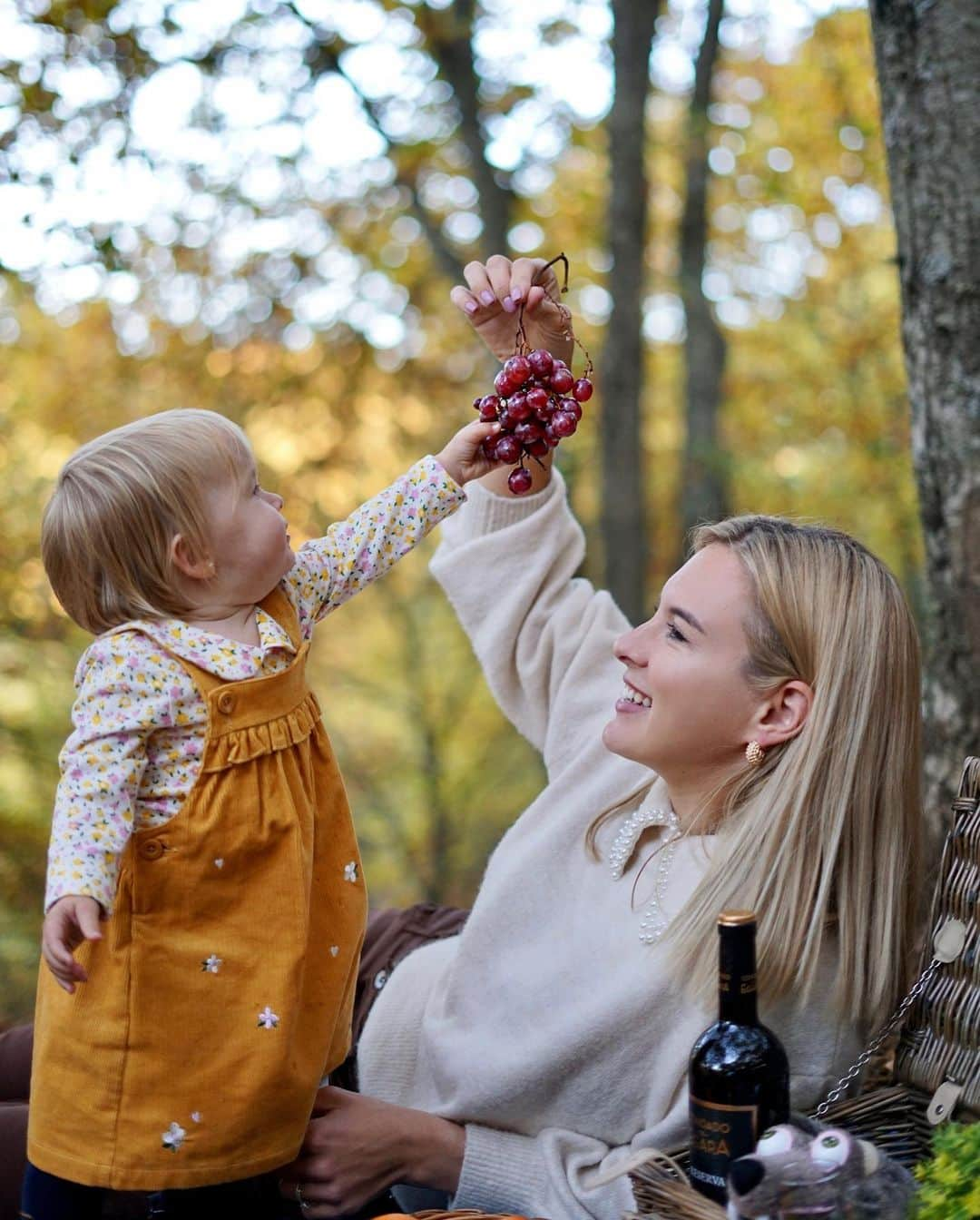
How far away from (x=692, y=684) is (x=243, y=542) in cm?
64

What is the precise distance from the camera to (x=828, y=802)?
1.75 m

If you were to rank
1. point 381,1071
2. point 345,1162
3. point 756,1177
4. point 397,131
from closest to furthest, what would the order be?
point 756,1177 → point 345,1162 → point 381,1071 → point 397,131

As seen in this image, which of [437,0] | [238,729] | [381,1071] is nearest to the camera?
[238,729]

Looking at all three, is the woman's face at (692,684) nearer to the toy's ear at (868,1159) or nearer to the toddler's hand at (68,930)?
the toy's ear at (868,1159)

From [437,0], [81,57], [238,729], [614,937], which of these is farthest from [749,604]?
[437,0]

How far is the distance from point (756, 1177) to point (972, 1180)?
218mm

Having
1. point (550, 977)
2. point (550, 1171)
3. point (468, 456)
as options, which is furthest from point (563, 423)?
point (550, 1171)

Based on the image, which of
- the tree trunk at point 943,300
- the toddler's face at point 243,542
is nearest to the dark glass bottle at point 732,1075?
the toddler's face at point 243,542

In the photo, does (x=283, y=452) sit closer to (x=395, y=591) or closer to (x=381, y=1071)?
(x=395, y=591)

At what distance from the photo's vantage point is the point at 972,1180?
51.3 inches

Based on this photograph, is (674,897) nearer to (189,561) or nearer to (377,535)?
(377,535)

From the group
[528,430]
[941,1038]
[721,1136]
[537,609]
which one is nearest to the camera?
[721,1136]

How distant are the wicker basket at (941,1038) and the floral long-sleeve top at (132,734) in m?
0.76

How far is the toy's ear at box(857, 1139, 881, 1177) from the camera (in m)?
1.32
